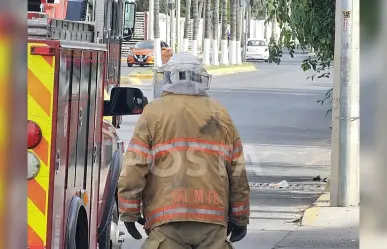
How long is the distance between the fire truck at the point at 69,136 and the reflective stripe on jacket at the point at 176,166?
366 mm

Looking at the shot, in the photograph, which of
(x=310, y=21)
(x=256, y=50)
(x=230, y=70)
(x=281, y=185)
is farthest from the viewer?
(x=256, y=50)

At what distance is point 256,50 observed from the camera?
71.4 metres

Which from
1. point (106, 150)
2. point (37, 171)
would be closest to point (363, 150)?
point (37, 171)

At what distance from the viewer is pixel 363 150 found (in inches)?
57.9

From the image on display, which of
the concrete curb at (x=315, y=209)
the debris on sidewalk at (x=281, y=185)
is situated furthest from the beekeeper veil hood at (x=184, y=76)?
the debris on sidewalk at (x=281, y=185)

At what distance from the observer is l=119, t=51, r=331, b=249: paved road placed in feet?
36.9

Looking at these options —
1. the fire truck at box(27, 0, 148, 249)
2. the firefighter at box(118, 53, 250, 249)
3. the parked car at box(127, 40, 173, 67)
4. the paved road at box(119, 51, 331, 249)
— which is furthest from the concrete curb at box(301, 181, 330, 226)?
the parked car at box(127, 40, 173, 67)

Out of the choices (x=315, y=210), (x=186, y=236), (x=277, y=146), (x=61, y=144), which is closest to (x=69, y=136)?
(x=61, y=144)

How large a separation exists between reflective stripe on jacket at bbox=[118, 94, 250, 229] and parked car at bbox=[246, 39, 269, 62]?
66788 millimetres

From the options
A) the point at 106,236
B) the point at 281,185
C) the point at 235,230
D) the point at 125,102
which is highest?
the point at 125,102

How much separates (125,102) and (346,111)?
564cm

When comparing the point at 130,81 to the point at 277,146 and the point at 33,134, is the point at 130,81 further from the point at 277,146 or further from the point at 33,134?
the point at 33,134

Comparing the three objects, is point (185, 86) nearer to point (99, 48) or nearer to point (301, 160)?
point (99, 48)

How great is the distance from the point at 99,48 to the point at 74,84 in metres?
0.94
